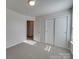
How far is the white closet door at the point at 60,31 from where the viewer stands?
6384 mm

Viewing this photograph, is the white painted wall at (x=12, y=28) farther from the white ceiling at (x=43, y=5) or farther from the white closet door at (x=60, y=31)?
the white closet door at (x=60, y=31)

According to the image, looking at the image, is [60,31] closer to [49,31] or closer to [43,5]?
[49,31]

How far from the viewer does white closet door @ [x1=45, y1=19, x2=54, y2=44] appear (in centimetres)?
731

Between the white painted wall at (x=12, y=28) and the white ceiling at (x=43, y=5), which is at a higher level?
the white ceiling at (x=43, y=5)

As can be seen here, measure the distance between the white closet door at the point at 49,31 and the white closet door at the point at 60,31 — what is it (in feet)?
1.55

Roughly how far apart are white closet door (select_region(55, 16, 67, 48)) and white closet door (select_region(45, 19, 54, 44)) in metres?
0.47

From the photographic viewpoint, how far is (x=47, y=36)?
773cm

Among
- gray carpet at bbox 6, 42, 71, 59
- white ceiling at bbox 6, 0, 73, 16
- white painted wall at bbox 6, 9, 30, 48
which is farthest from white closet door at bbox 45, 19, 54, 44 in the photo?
gray carpet at bbox 6, 42, 71, 59

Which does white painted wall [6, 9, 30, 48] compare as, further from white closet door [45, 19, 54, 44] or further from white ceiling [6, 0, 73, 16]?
white closet door [45, 19, 54, 44]

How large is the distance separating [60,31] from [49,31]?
1101mm

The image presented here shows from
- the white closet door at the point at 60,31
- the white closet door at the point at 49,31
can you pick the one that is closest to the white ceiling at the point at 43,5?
the white closet door at the point at 60,31

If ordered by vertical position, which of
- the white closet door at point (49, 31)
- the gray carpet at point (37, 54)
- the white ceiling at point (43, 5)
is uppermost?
the white ceiling at point (43, 5)
